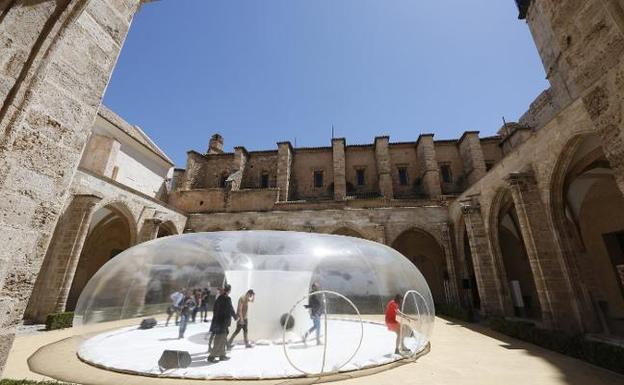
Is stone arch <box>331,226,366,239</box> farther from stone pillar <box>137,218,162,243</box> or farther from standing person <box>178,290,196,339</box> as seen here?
standing person <box>178,290,196,339</box>

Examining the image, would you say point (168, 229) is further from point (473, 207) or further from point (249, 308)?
point (473, 207)

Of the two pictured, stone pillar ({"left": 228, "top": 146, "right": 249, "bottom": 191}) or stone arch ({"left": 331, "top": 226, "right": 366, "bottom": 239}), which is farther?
stone pillar ({"left": 228, "top": 146, "right": 249, "bottom": 191})

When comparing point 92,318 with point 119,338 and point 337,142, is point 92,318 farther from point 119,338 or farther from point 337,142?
point 337,142

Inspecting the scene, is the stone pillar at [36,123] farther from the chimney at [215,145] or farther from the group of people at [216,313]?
the chimney at [215,145]

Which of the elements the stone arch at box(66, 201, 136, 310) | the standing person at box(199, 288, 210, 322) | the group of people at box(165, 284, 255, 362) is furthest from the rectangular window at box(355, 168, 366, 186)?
the standing person at box(199, 288, 210, 322)

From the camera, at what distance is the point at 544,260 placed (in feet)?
28.6

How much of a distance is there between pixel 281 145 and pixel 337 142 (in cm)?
511

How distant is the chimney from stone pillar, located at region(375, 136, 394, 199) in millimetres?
16890

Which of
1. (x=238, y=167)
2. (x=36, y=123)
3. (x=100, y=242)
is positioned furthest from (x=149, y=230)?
(x=36, y=123)

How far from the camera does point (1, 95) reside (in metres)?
1.82

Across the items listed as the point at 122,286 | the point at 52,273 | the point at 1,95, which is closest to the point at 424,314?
the point at 122,286

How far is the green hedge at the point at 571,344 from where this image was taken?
208 inches

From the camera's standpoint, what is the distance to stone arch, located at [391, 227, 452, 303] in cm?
1898

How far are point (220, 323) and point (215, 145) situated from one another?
2654 cm
